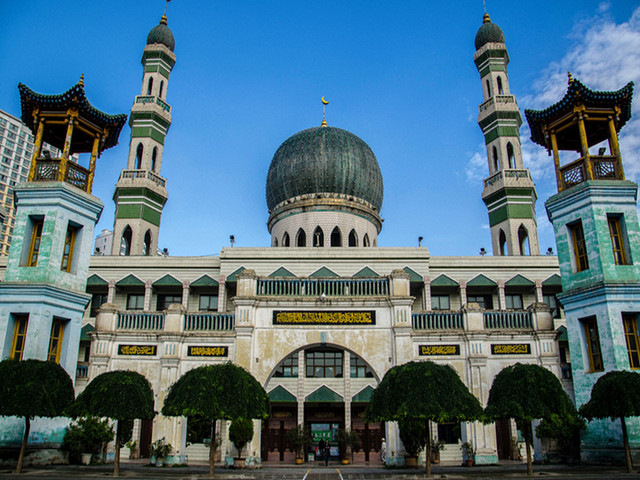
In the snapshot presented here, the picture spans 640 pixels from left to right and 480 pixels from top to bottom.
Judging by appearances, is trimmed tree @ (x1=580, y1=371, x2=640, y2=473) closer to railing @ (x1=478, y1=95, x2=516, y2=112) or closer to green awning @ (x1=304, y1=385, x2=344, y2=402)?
green awning @ (x1=304, y1=385, x2=344, y2=402)

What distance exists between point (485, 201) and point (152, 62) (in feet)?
96.2

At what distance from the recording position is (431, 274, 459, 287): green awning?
111 feet

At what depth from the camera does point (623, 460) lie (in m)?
18.9

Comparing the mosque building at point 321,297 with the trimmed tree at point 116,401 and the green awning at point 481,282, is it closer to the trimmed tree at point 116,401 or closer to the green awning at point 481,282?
the green awning at point 481,282

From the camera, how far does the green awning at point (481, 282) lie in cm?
3438

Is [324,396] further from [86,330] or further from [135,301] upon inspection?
[135,301]

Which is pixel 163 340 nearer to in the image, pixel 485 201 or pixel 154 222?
pixel 154 222

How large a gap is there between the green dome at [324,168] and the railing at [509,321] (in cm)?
1990

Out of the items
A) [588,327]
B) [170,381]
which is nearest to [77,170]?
[170,381]

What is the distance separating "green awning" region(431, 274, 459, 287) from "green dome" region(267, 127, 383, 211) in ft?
35.4

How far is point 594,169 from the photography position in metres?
22.6

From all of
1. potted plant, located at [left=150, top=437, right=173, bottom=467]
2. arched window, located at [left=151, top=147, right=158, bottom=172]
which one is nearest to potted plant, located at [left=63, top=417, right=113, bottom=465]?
potted plant, located at [left=150, top=437, right=173, bottom=467]

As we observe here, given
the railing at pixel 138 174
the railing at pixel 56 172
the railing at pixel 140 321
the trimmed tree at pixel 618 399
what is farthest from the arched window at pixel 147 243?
the trimmed tree at pixel 618 399

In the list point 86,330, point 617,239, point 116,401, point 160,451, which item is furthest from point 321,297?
point 86,330
